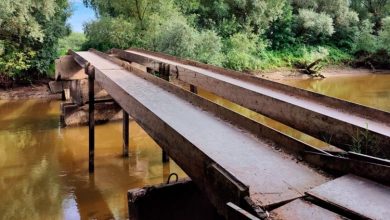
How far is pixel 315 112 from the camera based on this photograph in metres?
3.20

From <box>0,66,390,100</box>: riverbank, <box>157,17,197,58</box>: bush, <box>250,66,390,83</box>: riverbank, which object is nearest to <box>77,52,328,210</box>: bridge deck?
<box>0,66,390,100</box>: riverbank

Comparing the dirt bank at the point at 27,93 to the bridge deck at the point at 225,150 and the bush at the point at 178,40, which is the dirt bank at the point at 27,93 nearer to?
the bush at the point at 178,40

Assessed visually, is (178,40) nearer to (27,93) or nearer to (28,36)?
(28,36)

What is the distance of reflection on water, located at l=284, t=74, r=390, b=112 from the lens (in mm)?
14175

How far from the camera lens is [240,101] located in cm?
455

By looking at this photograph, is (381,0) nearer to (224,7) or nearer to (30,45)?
(224,7)

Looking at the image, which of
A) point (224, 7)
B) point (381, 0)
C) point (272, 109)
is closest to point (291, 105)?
point (272, 109)

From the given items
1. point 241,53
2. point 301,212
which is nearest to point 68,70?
point 301,212

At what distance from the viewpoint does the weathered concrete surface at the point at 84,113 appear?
33.1 feet

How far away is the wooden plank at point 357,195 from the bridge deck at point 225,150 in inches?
6.3

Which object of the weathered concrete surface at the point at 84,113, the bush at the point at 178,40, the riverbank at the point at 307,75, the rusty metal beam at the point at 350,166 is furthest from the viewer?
the riverbank at the point at 307,75

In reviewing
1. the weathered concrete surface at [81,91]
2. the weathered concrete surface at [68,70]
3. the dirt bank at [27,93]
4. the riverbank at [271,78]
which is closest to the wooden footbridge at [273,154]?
the weathered concrete surface at [81,91]

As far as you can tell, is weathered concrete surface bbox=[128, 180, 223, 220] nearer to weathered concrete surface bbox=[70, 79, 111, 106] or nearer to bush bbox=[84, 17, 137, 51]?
weathered concrete surface bbox=[70, 79, 111, 106]

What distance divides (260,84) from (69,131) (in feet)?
20.2
